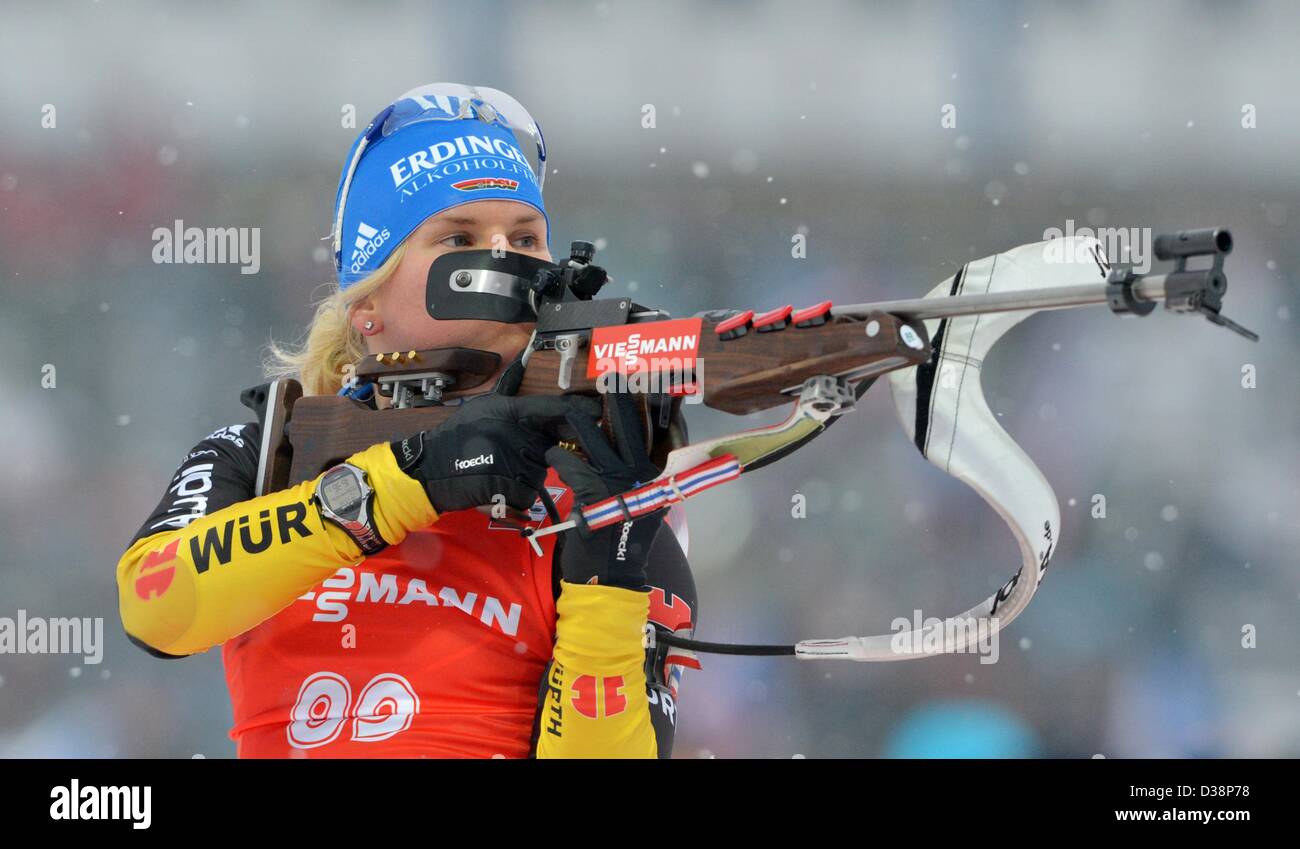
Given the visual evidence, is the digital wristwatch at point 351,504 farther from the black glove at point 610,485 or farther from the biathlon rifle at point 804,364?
the black glove at point 610,485

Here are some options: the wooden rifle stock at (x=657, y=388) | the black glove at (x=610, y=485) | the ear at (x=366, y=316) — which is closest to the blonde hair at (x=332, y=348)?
the ear at (x=366, y=316)

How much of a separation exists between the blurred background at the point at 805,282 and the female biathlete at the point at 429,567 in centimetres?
122

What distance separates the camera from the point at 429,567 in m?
2.04

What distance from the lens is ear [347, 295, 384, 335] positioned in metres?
2.22

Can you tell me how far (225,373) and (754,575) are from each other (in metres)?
1.56

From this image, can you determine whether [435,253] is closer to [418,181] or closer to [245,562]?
[418,181]

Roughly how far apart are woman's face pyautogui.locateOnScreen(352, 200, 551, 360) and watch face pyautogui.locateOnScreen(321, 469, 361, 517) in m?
0.30

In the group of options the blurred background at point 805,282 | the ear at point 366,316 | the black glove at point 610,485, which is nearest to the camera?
the black glove at point 610,485

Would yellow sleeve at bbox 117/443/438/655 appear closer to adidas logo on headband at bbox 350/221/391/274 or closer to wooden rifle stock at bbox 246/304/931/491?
wooden rifle stock at bbox 246/304/931/491

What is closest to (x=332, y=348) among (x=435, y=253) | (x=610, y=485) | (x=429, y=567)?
(x=435, y=253)

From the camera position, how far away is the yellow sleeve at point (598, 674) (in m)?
1.81

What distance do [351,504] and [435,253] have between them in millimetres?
496

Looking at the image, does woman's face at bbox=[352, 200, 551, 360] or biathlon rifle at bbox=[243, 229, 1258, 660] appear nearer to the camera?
biathlon rifle at bbox=[243, 229, 1258, 660]

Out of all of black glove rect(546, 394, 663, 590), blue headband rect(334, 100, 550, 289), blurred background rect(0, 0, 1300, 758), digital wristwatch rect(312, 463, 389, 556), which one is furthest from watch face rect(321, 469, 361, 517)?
blurred background rect(0, 0, 1300, 758)
